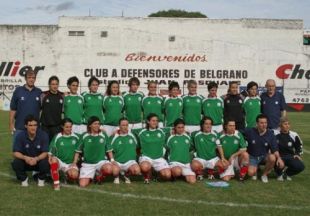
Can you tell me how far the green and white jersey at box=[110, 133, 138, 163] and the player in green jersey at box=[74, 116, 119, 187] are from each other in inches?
5.6

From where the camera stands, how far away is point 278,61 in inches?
1404

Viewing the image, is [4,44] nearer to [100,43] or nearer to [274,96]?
[100,43]

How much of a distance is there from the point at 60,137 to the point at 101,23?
92.7ft

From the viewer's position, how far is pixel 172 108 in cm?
851

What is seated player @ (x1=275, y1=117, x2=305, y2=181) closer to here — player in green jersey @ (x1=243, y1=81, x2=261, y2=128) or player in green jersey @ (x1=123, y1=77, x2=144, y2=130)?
player in green jersey @ (x1=243, y1=81, x2=261, y2=128)

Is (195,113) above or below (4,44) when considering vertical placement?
below

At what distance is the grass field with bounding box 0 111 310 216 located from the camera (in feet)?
18.7

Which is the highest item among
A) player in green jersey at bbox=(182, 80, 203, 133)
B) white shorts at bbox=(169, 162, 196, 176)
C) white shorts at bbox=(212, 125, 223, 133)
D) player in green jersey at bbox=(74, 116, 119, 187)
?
player in green jersey at bbox=(182, 80, 203, 133)

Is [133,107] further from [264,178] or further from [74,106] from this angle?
[264,178]

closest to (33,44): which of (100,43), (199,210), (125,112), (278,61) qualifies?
(100,43)

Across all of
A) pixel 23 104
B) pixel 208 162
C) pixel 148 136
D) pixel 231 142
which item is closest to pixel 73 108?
pixel 23 104

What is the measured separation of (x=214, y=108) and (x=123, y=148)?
1.83 m

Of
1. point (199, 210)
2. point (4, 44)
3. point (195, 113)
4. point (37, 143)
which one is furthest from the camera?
point (4, 44)

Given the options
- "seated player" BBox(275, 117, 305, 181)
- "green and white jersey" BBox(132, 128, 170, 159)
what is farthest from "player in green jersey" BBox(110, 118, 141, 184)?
"seated player" BBox(275, 117, 305, 181)
